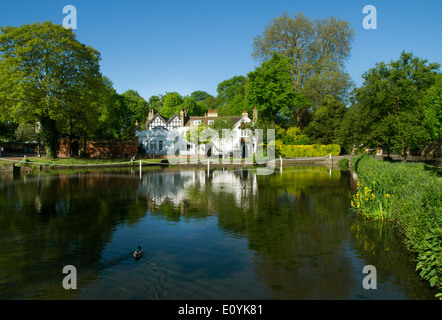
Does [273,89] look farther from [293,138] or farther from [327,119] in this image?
[327,119]

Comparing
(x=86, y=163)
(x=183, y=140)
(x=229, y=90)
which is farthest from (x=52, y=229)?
(x=229, y=90)

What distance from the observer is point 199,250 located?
357 inches

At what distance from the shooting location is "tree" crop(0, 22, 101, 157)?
33.5 metres

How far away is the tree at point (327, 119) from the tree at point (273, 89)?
4.94 m

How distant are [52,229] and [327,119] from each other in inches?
2019

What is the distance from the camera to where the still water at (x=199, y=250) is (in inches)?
Answer: 261

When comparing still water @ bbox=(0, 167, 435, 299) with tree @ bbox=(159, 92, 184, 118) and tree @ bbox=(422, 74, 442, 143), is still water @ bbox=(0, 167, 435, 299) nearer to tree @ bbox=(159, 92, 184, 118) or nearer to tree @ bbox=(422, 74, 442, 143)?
tree @ bbox=(422, 74, 442, 143)

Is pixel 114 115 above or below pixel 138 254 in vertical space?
above

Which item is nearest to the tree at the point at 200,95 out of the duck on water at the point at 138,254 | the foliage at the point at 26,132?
the foliage at the point at 26,132

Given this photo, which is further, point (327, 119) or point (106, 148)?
point (327, 119)

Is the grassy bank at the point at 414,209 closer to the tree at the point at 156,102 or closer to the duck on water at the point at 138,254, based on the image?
the duck on water at the point at 138,254

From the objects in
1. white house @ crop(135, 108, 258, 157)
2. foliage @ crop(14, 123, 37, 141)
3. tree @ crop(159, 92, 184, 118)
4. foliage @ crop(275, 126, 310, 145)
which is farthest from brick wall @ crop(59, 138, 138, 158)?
tree @ crop(159, 92, 184, 118)

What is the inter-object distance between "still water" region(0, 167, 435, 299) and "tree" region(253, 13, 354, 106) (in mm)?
42970
